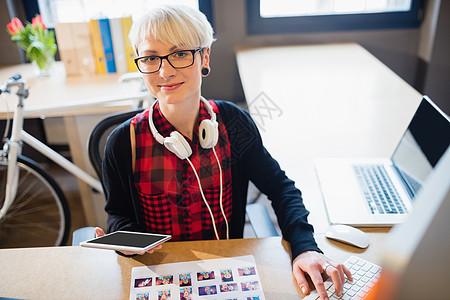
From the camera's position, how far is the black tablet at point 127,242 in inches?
34.3

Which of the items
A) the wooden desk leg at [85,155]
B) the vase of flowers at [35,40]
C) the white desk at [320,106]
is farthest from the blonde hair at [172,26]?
the vase of flowers at [35,40]

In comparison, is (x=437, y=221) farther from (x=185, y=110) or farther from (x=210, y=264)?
(x=185, y=110)

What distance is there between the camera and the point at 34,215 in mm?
2441

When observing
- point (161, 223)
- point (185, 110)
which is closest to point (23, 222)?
point (161, 223)

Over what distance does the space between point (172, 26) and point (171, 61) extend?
9 centimetres

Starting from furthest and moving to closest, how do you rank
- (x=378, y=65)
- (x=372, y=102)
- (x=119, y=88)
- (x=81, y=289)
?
(x=378, y=65)
(x=119, y=88)
(x=372, y=102)
(x=81, y=289)

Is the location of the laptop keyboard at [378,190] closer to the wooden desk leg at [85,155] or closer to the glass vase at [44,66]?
the wooden desk leg at [85,155]

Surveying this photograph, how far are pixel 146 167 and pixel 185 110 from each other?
194 mm

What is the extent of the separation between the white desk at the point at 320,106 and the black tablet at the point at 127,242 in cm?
45

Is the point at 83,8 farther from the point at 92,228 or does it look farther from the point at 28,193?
the point at 92,228

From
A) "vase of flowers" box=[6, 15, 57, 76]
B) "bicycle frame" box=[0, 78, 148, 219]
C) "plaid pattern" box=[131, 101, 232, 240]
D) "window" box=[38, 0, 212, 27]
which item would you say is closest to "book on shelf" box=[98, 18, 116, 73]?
"vase of flowers" box=[6, 15, 57, 76]

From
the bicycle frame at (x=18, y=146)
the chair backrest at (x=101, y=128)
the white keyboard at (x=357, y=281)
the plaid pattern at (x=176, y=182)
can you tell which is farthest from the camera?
the bicycle frame at (x=18, y=146)

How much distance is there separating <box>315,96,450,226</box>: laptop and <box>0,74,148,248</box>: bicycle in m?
1.00

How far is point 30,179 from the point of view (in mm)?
2717
